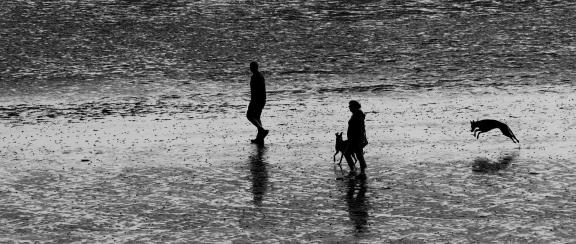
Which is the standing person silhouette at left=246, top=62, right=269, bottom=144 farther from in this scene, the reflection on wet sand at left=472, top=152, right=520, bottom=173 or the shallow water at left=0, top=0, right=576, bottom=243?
the reflection on wet sand at left=472, top=152, right=520, bottom=173

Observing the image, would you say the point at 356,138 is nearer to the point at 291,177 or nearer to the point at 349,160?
the point at 349,160

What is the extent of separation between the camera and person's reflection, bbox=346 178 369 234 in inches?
616

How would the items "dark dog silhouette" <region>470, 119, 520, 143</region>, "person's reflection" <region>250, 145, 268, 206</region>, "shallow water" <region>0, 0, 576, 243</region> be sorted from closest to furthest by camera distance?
"shallow water" <region>0, 0, 576, 243</region>, "person's reflection" <region>250, 145, 268, 206</region>, "dark dog silhouette" <region>470, 119, 520, 143</region>

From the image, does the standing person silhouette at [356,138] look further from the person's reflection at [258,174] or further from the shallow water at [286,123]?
the person's reflection at [258,174]

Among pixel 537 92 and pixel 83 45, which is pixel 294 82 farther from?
pixel 83 45

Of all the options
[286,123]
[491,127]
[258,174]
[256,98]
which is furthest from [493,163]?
[286,123]

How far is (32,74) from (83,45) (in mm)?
6439

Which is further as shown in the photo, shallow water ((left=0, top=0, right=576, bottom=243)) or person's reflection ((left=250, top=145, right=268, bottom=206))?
person's reflection ((left=250, top=145, right=268, bottom=206))

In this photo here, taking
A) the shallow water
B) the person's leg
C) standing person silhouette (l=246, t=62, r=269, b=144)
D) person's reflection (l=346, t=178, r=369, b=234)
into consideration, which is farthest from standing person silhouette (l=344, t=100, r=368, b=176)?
standing person silhouette (l=246, t=62, r=269, b=144)

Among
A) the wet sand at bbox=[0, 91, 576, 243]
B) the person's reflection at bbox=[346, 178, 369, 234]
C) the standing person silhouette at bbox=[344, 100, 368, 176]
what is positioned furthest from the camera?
the standing person silhouette at bbox=[344, 100, 368, 176]

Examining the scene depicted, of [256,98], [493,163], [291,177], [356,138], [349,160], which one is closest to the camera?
[291,177]

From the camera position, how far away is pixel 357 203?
16.9 m

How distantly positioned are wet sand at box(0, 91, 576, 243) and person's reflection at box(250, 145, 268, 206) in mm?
31

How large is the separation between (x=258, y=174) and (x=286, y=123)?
5655 millimetres
